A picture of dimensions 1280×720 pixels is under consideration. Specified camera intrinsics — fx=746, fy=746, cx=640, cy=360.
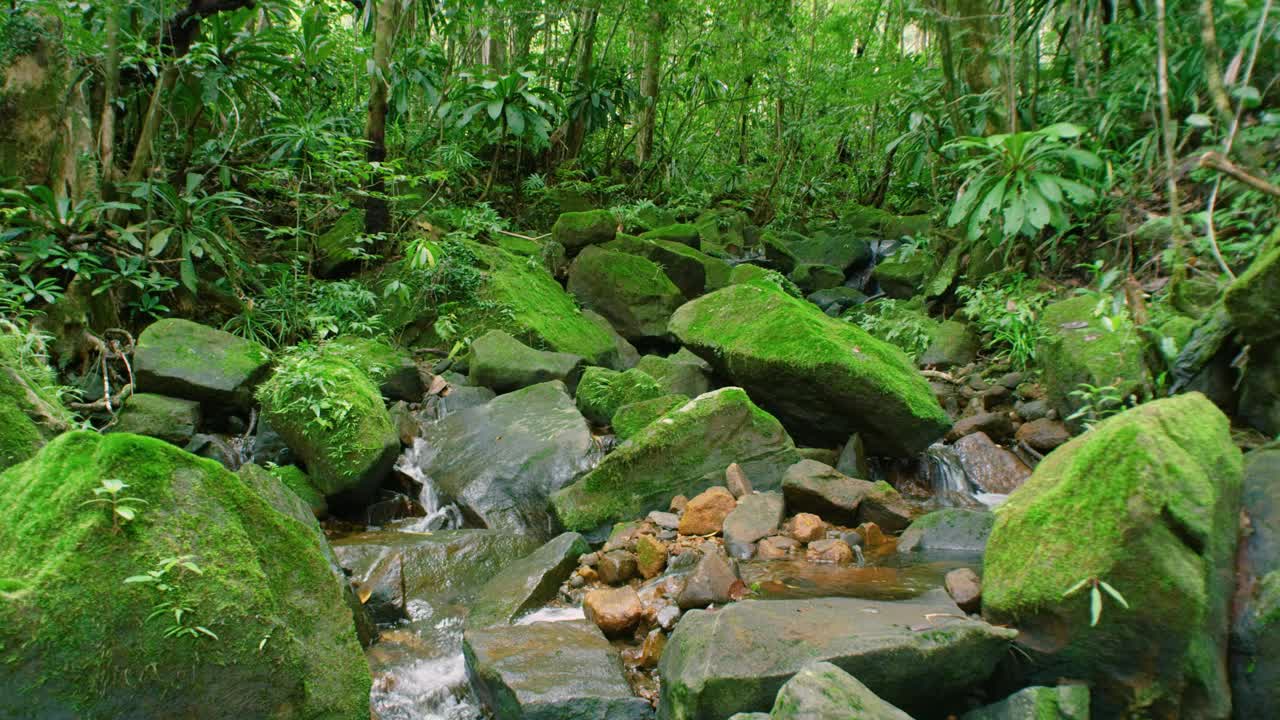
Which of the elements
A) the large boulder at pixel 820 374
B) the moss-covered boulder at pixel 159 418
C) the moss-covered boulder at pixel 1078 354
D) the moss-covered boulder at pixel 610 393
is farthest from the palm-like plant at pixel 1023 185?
the moss-covered boulder at pixel 159 418

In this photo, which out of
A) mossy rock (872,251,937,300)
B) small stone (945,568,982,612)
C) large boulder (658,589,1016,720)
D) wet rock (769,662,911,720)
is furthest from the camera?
mossy rock (872,251,937,300)

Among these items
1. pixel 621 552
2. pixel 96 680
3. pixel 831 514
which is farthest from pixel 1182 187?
pixel 96 680

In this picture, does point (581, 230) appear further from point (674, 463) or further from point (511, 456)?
point (674, 463)

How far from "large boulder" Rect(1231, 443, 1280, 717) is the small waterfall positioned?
14.1 feet

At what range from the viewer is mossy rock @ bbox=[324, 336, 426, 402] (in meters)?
6.50

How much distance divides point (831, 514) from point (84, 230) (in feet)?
19.7

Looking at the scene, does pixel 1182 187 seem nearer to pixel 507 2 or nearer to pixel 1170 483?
pixel 1170 483

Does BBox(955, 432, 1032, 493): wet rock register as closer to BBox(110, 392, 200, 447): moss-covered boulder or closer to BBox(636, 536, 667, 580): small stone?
BBox(636, 536, 667, 580): small stone

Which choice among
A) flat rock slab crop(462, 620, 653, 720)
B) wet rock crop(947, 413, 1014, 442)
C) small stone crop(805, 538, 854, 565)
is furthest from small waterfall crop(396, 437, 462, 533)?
wet rock crop(947, 413, 1014, 442)

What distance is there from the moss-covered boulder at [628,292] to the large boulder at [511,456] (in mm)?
2688

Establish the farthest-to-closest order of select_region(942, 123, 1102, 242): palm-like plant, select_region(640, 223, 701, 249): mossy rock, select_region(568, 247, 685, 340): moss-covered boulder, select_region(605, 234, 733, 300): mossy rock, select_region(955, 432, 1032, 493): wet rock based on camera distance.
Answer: select_region(640, 223, 701, 249): mossy rock < select_region(605, 234, 733, 300): mossy rock < select_region(568, 247, 685, 340): moss-covered boulder < select_region(955, 432, 1032, 493): wet rock < select_region(942, 123, 1102, 242): palm-like plant

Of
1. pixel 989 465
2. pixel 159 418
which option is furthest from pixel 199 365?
pixel 989 465

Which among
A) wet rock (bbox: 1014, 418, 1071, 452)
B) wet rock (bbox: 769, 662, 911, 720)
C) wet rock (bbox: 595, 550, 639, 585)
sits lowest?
wet rock (bbox: 595, 550, 639, 585)

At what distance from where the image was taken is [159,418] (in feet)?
17.6
